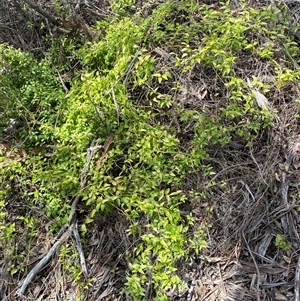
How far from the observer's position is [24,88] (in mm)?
3393

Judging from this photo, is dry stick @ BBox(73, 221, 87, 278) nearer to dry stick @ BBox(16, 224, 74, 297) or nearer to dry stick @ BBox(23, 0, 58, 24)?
dry stick @ BBox(16, 224, 74, 297)

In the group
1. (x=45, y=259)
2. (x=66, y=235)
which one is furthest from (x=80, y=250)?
(x=45, y=259)

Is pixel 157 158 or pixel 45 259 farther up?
pixel 157 158

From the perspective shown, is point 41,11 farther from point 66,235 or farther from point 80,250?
point 80,250

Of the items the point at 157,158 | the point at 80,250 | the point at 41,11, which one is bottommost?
the point at 80,250

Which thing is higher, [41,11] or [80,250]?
[41,11]

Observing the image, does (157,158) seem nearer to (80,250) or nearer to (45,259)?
(80,250)

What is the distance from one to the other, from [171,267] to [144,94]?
1.41m

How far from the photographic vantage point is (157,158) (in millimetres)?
2867

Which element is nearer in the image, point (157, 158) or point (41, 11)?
point (157, 158)

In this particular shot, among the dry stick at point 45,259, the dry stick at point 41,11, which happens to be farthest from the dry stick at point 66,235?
the dry stick at point 41,11

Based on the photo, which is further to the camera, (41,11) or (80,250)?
(41,11)

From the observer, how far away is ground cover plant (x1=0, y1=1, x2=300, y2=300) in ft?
9.00

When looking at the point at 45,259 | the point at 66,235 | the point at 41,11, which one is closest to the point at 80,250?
the point at 66,235
